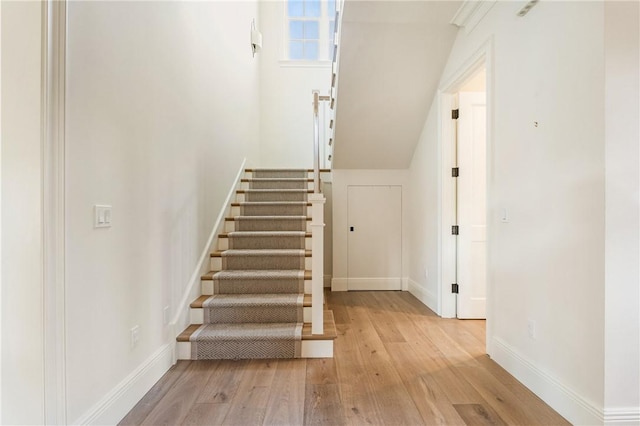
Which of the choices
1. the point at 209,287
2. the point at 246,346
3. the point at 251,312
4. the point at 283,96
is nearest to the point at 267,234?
the point at 209,287

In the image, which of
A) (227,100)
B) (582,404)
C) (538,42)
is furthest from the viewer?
(227,100)

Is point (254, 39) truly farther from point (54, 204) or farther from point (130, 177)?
point (54, 204)

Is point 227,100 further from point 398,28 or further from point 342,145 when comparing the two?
point 398,28

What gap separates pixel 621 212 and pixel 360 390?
5.19ft

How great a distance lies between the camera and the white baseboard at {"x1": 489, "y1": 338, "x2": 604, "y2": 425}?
154cm

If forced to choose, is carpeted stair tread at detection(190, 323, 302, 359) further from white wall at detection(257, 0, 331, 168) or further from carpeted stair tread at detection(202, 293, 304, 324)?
white wall at detection(257, 0, 331, 168)

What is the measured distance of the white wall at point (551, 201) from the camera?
1.51 m

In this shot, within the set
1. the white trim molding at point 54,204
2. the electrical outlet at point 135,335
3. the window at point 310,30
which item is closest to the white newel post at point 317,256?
the electrical outlet at point 135,335

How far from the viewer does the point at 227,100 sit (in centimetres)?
384

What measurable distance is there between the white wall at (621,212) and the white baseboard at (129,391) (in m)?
2.29

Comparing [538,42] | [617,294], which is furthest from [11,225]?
[538,42]

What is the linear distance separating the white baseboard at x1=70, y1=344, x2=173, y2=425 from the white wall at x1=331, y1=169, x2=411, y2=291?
246 cm

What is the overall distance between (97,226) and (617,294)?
92.9 inches

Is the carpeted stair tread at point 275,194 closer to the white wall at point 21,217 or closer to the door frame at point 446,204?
the door frame at point 446,204
